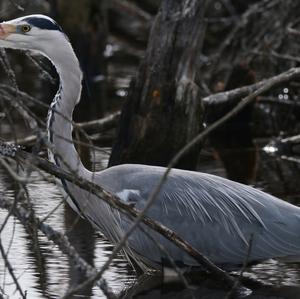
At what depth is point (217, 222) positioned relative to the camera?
5.04m

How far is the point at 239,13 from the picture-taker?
11781mm

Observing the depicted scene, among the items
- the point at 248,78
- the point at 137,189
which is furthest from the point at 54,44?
the point at 248,78

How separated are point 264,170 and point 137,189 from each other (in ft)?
8.53

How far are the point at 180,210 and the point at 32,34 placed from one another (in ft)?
3.83

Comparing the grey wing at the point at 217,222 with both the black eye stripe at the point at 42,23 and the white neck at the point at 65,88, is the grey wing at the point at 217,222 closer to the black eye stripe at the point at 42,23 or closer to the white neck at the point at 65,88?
the white neck at the point at 65,88

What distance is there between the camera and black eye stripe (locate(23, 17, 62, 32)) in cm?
483

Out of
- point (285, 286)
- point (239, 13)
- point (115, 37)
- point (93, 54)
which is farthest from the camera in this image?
point (115, 37)

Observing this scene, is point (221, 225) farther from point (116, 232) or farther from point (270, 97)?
point (270, 97)

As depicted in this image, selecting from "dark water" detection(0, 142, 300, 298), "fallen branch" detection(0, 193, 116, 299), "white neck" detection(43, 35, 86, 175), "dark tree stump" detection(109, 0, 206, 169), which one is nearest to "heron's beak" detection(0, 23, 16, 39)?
"white neck" detection(43, 35, 86, 175)

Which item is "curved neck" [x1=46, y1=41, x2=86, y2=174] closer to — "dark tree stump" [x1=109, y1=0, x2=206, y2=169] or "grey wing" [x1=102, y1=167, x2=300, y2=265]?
"grey wing" [x1=102, y1=167, x2=300, y2=265]

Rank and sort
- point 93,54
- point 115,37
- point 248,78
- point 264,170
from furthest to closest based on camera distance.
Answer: point 115,37, point 93,54, point 248,78, point 264,170

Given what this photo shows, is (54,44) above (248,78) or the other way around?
above

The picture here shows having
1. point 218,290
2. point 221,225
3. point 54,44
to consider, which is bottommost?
point 218,290

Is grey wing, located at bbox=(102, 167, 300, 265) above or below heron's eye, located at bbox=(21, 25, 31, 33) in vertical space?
below
